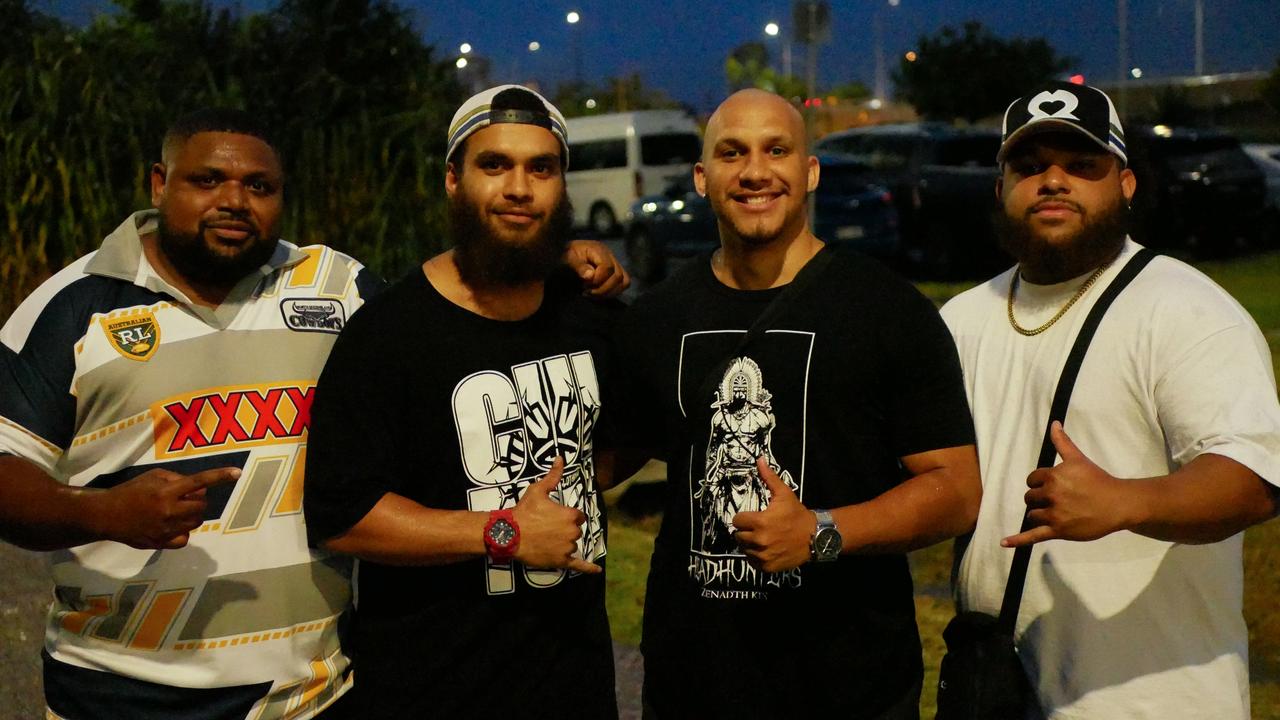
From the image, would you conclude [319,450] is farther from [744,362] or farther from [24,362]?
[744,362]

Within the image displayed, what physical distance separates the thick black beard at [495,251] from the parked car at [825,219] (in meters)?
11.3

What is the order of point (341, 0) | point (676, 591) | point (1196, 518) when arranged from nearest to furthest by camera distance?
point (1196, 518)
point (676, 591)
point (341, 0)

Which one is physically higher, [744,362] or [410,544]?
[744,362]

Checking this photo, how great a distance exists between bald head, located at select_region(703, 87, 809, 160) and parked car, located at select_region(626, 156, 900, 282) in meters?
11.2

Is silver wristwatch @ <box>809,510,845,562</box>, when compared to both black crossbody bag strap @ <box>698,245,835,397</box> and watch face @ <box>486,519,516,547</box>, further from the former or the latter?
watch face @ <box>486,519,516,547</box>

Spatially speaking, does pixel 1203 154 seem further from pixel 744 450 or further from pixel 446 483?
pixel 446 483

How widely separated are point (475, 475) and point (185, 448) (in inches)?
26.4

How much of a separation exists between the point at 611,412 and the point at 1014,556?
1.02 m

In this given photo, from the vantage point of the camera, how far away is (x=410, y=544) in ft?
8.99

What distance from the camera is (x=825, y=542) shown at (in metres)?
2.62

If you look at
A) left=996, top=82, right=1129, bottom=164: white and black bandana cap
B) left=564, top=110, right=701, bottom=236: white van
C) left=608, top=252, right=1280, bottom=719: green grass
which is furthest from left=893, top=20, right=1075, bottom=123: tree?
left=996, top=82, right=1129, bottom=164: white and black bandana cap

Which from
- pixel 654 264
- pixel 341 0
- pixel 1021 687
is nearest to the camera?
pixel 1021 687

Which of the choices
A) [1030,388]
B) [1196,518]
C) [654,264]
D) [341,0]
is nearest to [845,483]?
[1030,388]

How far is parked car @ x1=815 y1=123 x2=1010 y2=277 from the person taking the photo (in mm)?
15164
